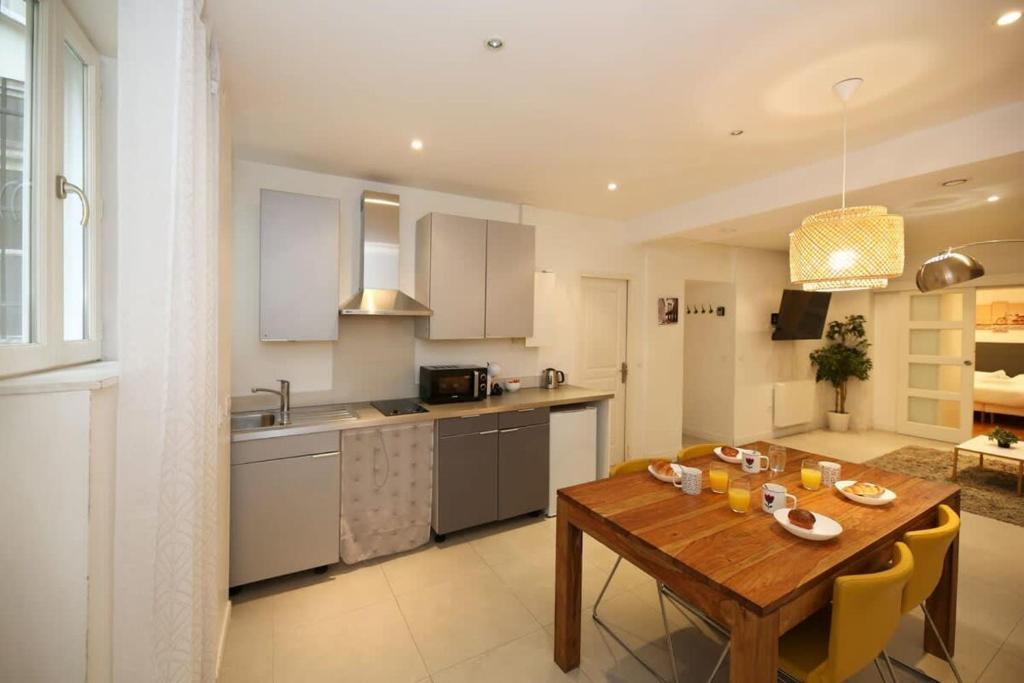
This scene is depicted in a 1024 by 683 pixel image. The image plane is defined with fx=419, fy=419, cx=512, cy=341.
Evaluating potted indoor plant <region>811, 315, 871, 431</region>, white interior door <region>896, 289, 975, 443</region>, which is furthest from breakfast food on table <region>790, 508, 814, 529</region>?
white interior door <region>896, 289, 975, 443</region>

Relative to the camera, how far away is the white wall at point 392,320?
2834mm

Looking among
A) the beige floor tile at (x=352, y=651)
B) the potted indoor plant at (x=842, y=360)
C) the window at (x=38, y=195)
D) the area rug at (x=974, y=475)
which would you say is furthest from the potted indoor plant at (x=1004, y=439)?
the window at (x=38, y=195)

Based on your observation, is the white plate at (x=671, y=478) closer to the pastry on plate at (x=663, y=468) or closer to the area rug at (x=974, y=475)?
the pastry on plate at (x=663, y=468)

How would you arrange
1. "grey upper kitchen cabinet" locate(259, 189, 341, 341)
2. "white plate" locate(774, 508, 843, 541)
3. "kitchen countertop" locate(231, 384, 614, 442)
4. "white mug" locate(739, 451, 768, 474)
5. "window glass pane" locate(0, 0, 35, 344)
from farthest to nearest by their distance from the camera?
"grey upper kitchen cabinet" locate(259, 189, 341, 341), "kitchen countertop" locate(231, 384, 614, 442), "white mug" locate(739, 451, 768, 474), "white plate" locate(774, 508, 843, 541), "window glass pane" locate(0, 0, 35, 344)

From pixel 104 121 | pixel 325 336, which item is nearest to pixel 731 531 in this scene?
pixel 325 336

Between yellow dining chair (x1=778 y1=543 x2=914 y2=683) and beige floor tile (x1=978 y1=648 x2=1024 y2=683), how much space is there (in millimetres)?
1011

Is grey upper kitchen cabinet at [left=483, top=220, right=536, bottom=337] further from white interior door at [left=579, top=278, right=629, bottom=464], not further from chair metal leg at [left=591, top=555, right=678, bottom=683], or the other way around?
chair metal leg at [left=591, top=555, right=678, bottom=683]

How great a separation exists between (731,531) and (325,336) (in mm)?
2498

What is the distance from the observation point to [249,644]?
201 centimetres

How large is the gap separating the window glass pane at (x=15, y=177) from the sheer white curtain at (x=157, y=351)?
0.19 m

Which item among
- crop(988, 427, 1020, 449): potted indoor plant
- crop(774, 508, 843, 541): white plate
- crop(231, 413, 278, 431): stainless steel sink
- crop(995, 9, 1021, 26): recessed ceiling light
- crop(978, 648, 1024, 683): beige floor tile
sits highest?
crop(995, 9, 1021, 26): recessed ceiling light

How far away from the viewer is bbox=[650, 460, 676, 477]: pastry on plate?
201 centimetres

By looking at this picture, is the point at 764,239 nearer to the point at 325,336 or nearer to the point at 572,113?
the point at 572,113

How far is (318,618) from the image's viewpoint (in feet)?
7.23
